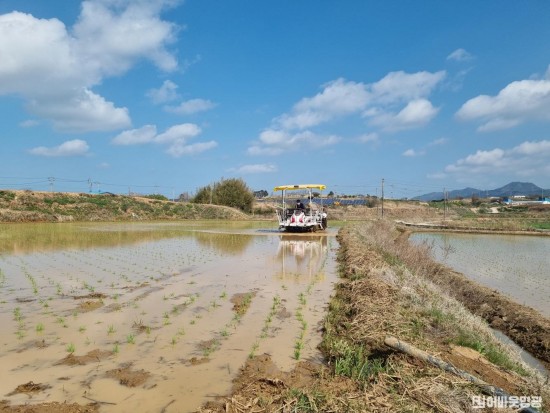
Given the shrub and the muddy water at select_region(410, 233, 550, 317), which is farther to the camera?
the shrub

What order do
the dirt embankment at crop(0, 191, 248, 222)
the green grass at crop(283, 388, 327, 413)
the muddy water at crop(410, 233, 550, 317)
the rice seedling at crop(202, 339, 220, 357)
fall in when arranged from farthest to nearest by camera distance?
the dirt embankment at crop(0, 191, 248, 222) < the muddy water at crop(410, 233, 550, 317) < the rice seedling at crop(202, 339, 220, 357) < the green grass at crop(283, 388, 327, 413)

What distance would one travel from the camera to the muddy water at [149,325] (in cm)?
404

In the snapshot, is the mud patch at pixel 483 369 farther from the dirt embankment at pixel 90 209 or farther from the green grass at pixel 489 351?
the dirt embankment at pixel 90 209

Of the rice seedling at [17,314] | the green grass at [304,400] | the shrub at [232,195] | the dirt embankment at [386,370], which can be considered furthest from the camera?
the shrub at [232,195]

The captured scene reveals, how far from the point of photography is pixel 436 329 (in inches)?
220

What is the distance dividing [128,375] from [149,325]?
1.97m

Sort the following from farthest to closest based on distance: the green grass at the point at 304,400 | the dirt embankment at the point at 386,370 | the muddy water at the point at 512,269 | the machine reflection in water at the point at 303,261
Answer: the machine reflection in water at the point at 303,261, the muddy water at the point at 512,269, the dirt embankment at the point at 386,370, the green grass at the point at 304,400

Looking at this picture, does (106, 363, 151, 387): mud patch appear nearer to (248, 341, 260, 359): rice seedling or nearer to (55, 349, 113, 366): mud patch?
(55, 349, 113, 366): mud patch

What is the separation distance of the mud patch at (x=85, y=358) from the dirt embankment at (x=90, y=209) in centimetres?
3381

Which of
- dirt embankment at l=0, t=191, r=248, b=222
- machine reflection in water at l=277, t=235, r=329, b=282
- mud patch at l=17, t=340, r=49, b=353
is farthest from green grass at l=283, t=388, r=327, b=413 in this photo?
dirt embankment at l=0, t=191, r=248, b=222

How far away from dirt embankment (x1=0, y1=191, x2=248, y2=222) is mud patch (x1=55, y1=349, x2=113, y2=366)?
33811mm

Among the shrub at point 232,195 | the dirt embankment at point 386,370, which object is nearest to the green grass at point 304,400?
the dirt embankment at point 386,370

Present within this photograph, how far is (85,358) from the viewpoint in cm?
473

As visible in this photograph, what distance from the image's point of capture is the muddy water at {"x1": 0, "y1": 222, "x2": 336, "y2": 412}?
4.04 m
